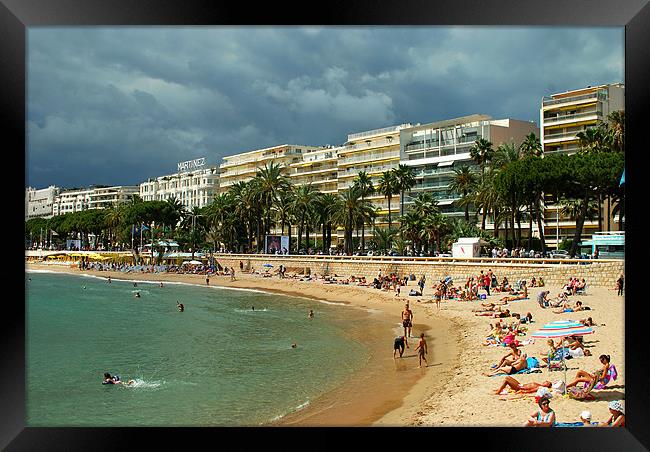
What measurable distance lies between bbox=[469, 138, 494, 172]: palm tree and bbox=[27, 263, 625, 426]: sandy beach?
2733 centimetres

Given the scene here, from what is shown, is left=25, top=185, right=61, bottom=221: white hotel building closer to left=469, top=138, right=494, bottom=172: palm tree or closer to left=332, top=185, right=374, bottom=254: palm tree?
left=332, top=185, right=374, bottom=254: palm tree

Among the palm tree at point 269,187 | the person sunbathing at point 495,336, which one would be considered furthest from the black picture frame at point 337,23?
the palm tree at point 269,187

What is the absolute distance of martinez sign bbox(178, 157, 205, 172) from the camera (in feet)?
336

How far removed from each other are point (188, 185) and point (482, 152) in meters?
64.3

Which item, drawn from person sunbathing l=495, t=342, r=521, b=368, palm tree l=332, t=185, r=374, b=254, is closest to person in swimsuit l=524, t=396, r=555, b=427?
person sunbathing l=495, t=342, r=521, b=368

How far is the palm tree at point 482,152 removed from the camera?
49656mm

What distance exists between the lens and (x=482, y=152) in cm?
4997

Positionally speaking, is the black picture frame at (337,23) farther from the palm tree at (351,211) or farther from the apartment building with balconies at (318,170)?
the apartment building with balconies at (318,170)

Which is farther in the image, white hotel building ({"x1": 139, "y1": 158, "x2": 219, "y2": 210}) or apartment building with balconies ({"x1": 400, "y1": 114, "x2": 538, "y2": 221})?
white hotel building ({"x1": 139, "y1": 158, "x2": 219, "y2": 210})

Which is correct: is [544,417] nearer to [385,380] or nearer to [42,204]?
[385,380]
